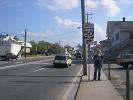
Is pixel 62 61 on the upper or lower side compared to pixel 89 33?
lower

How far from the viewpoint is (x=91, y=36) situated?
23703 millimetres

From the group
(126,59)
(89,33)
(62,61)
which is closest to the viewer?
(89,33)

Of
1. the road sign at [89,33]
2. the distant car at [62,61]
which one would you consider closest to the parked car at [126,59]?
the distant car at [62,61]

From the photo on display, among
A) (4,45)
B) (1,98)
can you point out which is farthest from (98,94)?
(4,45)

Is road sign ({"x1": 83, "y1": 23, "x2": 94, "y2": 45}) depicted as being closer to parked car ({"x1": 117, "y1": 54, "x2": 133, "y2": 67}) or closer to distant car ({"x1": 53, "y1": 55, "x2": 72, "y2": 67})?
parked car ({"x1": 117, "y1": 54, "x2": 133, "y2": 67})

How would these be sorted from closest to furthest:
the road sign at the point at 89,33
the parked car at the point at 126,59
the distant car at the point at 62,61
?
1. the road sign at the point at 89,33
2. the parked car at the point at 126,59
3. the distant car at the point at 62,61

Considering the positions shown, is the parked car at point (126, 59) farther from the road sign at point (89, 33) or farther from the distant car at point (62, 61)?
the road sign at point (89, 33)

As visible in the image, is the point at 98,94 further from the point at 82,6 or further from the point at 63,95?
the point at 82,6

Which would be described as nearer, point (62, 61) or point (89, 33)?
point (89, 33)

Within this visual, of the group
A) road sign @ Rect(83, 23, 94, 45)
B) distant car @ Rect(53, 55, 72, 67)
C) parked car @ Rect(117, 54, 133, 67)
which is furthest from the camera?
distant car @ Rect(53, 55, 72, 67)

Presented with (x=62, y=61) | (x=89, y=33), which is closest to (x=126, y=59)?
(x=62, y=61)

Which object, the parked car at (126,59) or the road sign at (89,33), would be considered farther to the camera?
the parked car at (126,59)

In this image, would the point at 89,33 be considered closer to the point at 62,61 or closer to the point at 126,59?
the point at 126,59

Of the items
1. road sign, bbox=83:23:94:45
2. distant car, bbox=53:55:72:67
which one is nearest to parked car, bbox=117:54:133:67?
distant car, bbox=53:55:72:67
